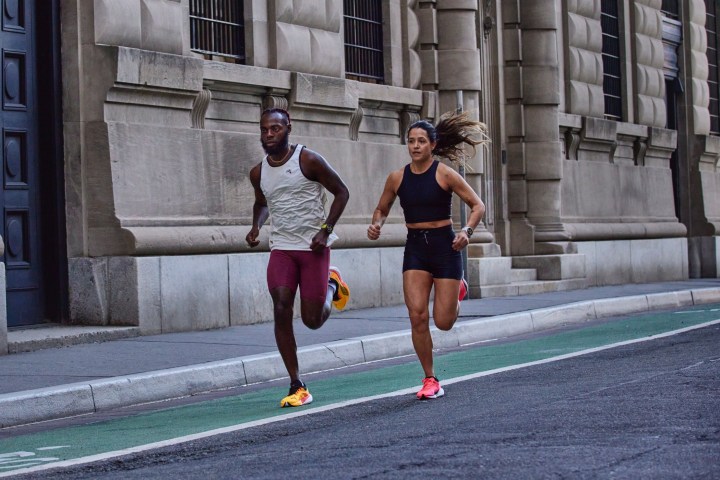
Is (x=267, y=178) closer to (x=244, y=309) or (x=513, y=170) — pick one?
(x=244, y=309)

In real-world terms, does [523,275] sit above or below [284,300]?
below

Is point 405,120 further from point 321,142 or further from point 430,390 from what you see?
point 430,390

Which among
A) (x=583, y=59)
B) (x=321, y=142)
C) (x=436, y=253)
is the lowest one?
(x=436, y=253)

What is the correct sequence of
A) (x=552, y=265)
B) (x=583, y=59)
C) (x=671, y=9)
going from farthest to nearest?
(x=671, y=9), (x=583, y=59), (x=552, y=265)

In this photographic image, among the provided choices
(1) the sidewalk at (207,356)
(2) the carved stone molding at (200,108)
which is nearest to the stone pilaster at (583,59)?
(1) the sidewalk at (207,356)

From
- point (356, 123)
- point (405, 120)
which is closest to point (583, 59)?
point (405, 120)

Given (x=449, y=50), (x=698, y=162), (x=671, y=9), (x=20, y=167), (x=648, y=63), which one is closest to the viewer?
(x=20, y=167)

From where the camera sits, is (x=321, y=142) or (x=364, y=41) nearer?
(x=321, y=142)

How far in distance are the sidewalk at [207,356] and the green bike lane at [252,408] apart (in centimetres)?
40

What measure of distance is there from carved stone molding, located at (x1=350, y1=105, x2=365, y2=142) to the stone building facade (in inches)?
1.9

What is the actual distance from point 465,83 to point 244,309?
19.4 ft

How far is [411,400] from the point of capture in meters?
9.09

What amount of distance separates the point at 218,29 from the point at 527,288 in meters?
7.13

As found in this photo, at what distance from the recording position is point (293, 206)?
371 inches
